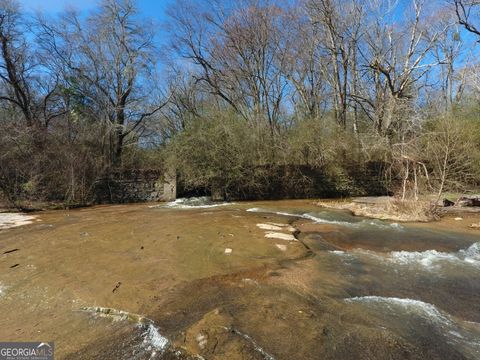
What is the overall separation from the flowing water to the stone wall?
968 cm

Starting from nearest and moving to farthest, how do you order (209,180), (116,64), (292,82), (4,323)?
(4,323) → (209,180) → (116,64) → (292,82)

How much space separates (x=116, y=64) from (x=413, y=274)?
776 inches

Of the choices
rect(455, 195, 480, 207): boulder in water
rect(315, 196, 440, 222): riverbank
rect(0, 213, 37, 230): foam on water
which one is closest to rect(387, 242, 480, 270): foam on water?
rect(315, 196, 440, 222): riverbank

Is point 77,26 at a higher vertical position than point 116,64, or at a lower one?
higher

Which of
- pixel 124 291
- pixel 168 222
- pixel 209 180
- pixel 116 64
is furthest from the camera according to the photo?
pixel 116 64

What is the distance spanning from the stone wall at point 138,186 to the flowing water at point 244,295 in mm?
9681

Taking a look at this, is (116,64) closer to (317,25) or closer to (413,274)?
(317,25)

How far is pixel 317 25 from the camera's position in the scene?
20453mm

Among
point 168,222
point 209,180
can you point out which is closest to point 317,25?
point 209,180

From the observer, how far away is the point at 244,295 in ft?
13.0

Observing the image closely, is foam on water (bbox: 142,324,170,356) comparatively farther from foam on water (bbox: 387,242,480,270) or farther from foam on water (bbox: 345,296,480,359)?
foam on water (bbox: 387,242,480,270)

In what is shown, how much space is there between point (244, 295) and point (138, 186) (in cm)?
1478

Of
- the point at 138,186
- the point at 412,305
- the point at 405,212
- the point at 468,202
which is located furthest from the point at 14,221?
the point at 468,202

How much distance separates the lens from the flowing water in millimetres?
2949
